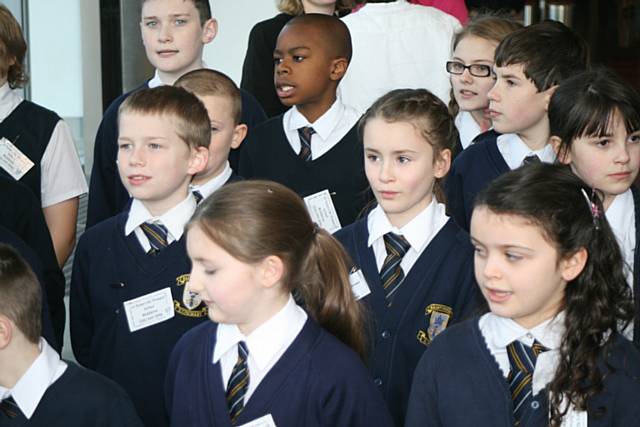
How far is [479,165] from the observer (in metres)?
4.01

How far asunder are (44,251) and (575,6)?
44.0 ft

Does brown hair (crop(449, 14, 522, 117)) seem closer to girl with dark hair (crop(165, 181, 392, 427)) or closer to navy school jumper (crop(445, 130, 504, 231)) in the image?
navy school jumper (crop(445, 130, 504, 231))

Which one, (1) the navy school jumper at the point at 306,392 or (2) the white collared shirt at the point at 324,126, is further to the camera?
(2) the white collared shirt at the point at 324,126

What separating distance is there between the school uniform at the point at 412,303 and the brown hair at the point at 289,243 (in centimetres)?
35

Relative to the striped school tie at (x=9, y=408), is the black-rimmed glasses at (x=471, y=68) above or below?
above

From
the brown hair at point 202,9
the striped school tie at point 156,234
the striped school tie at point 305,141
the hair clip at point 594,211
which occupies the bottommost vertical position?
the striped school tie at point 156,234

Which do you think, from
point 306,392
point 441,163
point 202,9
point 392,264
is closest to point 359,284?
point 392,264

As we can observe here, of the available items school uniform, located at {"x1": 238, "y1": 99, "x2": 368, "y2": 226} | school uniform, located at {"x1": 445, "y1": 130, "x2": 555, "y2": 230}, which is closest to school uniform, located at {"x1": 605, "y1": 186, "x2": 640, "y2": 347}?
school uniform, located at {"x1": 445, "y1": 130, "x2": 555, "y2": 230}

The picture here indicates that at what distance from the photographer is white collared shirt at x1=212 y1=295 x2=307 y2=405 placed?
272 cm

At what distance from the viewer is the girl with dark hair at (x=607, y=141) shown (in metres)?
3.53

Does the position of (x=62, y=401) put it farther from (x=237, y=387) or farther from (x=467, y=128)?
(x=467, y=128)

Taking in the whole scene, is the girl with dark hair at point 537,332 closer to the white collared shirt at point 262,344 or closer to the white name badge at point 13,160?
the white collared shirt at point 262,344

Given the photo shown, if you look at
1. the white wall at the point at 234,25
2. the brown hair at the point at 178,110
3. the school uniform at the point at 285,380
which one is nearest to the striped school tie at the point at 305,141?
the brown hair at the point at 178,110

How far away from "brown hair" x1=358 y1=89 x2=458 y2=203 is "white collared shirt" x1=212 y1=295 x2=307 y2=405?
94cm
